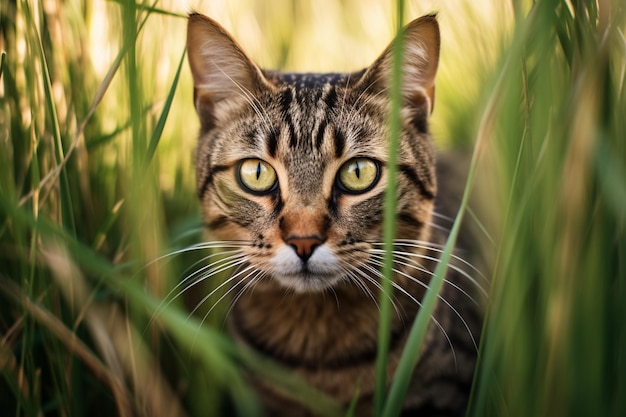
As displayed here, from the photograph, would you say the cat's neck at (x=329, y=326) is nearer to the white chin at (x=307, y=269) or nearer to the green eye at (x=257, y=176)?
the white chin at (x=307, y=269)

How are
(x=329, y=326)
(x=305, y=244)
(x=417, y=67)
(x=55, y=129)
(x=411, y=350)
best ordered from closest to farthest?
(x=411, y=350)
(x=55, y=129)
(x=305, y=244)
(x=417, y=67)
(x=329, y=326)

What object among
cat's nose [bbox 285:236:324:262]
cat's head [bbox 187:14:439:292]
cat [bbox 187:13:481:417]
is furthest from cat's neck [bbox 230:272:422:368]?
cat's nose [bbox 285:236:324:262]

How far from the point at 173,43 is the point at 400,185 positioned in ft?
2.45

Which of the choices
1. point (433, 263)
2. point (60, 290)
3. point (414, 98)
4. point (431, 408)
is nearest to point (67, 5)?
point (60, 290)

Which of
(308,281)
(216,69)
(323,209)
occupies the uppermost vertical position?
(216,69)

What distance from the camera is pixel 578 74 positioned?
653mm

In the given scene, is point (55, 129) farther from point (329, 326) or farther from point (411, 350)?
point (329, 326)

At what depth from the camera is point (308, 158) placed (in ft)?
3.58

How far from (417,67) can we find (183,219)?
0.81 metres

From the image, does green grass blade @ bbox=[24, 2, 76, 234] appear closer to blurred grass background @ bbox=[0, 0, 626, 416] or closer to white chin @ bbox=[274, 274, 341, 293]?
blurred grass background @ bbox=[0, 0, 626, 416]

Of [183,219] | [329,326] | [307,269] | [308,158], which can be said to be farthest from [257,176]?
[183,219]

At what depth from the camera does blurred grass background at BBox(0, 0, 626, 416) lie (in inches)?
25.6

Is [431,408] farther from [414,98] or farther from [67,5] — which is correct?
[67,5]

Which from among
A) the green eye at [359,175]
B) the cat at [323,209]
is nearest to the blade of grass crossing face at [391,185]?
the cat at [323,209]
